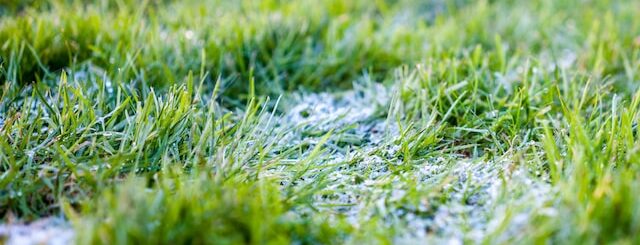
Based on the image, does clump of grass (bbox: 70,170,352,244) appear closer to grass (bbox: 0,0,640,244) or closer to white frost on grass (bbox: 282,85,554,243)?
grass (bbox: 0,0,640,244)

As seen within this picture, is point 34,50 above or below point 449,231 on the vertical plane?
above

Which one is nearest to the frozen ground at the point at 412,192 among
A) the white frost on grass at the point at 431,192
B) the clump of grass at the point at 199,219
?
the white frost on grass at the point at 431,192

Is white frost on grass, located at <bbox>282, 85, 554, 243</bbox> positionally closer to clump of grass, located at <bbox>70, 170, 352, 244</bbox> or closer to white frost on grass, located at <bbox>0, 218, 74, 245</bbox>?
clump of grass, located at <bbox>70, 170, 352, 244</bbox>

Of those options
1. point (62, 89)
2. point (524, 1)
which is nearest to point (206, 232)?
point (62, 89)

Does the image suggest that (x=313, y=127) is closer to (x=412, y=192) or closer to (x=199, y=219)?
(x=412, y=192)

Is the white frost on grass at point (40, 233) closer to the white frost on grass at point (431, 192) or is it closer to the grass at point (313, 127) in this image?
the grass at point (313, 127)

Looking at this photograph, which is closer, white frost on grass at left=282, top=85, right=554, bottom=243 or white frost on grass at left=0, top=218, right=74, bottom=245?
white frost on grass at left=0, top=218, right=74, bottom=245

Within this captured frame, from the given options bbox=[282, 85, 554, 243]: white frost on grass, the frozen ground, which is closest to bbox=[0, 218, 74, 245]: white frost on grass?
the frozen ground

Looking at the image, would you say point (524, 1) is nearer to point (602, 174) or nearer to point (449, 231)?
point (602, 174)

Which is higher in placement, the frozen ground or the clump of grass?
the clump of grass
